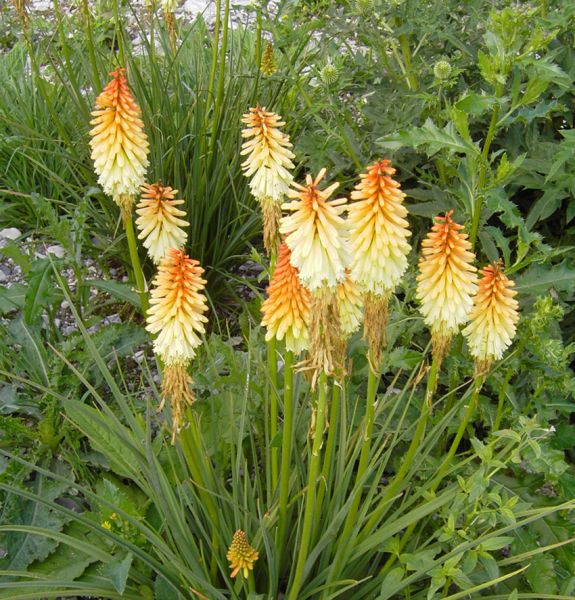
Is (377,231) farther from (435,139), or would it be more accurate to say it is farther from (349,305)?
(435,139)

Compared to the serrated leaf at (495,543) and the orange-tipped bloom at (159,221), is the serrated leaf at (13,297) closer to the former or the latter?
the orange-tipped bloom at (159,221)

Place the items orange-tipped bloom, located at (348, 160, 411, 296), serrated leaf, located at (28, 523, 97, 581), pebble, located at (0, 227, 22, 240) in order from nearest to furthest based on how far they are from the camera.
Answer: orange-tipped bloom, located at (348, 160, 411, 296) → serrated leaf, located at (28, 523, 97, 581) → pebble, located at (0, 227, 22, 240)

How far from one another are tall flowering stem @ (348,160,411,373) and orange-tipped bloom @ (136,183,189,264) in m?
0.62

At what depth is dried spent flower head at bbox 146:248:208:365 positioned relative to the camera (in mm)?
1944

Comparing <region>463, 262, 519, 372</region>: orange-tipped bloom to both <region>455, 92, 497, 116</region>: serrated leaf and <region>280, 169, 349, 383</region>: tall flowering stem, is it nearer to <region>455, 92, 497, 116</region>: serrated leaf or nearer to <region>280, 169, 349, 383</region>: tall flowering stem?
<region>280, 169, 349, 383</region>: tall flowering stem

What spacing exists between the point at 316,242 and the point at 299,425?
1194 mm

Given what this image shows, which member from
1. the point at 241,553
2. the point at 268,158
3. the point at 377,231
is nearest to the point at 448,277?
the point at 377,231

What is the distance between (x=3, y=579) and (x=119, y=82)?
67.2 inches

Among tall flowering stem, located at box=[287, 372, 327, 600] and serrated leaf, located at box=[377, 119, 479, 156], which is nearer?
tall flowering stem, located at box=[287, 372, 327, 600]

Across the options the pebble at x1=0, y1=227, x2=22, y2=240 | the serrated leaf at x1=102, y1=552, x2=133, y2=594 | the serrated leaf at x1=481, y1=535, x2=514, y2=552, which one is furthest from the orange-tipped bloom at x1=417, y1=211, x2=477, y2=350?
the pebble at x1=0, y1=227, x2=22, y2=240

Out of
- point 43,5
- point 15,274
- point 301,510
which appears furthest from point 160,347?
point 43,5

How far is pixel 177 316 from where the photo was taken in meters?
1.96

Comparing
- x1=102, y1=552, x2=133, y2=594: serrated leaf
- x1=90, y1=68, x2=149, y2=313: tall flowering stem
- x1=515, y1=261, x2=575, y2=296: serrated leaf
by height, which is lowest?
x1=102, y1=552, x2=133, y2=594: serrated leaf

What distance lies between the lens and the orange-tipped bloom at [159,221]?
7.31ft
